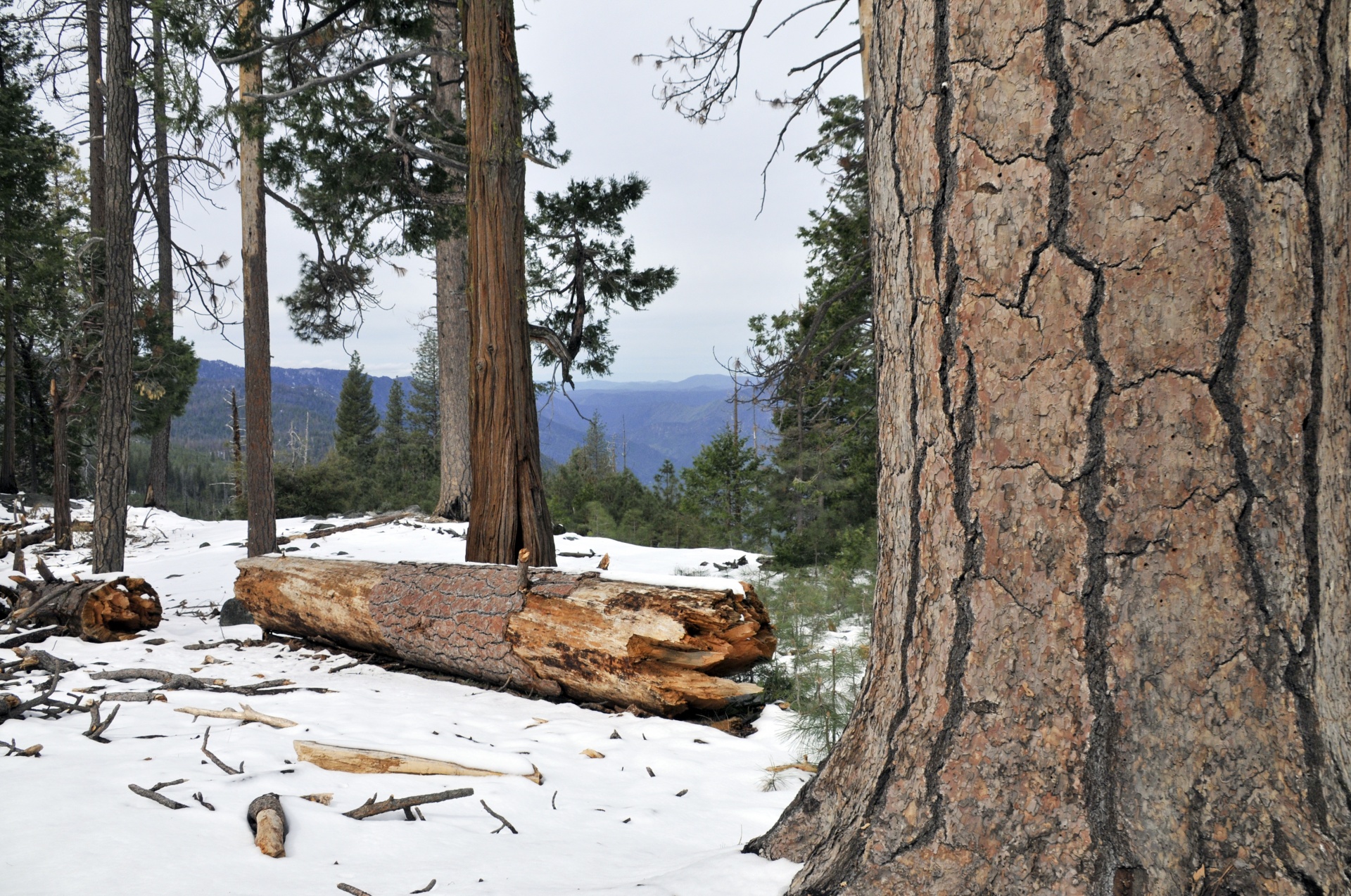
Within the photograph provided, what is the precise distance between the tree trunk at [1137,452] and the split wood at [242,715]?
106 inches

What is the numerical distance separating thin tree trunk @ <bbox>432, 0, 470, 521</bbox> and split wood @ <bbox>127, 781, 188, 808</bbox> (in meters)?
10.2

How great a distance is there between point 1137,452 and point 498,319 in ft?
17.8

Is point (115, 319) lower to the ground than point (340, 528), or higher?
higher

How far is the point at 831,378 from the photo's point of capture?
8578mm

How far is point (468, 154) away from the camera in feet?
20.3

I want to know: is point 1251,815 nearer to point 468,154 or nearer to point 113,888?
point 113,888

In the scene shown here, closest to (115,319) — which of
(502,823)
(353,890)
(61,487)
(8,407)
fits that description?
(61,487)

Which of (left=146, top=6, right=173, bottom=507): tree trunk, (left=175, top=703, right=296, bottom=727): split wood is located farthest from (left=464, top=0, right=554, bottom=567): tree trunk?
(left=146, top=6, right=173, bottom=507): tree trunk

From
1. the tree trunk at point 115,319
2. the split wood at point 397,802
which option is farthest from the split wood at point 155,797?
the tree trunk at point 115,319

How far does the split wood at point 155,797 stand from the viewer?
6.49 ft

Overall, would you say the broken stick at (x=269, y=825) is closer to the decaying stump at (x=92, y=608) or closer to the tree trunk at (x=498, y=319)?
the tree trunk at (x=498, y=319)

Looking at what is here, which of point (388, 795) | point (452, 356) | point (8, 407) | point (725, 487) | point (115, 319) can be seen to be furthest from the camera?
point (725, 487)

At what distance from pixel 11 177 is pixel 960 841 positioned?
1718 cm

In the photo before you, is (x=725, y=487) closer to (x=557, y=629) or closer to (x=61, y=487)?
(x=61, y=487)
